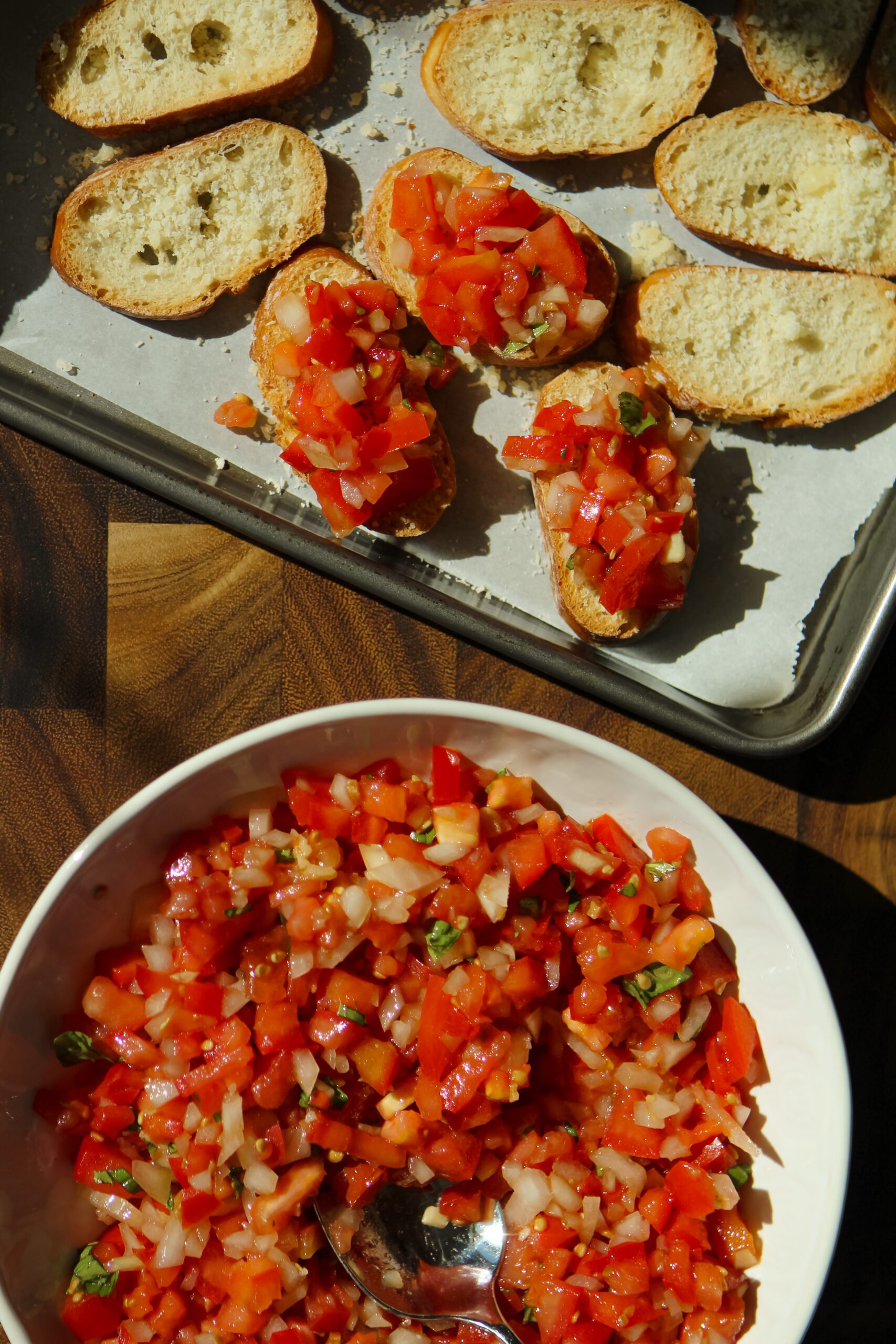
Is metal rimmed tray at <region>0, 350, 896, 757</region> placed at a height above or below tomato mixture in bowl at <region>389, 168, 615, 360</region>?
below

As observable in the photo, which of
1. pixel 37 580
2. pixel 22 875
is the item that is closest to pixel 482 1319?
pixel 22 875

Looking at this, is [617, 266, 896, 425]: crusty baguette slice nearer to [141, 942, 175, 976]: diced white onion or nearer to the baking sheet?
the baking sheet

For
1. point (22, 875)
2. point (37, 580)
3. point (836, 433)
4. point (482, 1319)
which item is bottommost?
point (482, 1319)

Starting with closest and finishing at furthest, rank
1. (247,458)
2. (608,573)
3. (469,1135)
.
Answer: (469,1135), (608,573), (247,458)

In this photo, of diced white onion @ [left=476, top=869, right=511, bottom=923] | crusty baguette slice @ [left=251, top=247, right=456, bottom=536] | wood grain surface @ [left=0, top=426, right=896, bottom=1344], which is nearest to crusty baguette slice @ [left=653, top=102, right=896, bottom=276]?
crusty baguette slice @ [left=251, top=247, right=456, bottom=536]

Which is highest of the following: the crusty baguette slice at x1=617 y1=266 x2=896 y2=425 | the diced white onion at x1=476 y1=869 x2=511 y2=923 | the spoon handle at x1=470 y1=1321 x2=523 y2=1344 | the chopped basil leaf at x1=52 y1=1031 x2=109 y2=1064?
the crusty baguette slice at x1=617 y1=266 x2=896 y2=425

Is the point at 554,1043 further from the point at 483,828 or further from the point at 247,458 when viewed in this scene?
the point at 247,458
